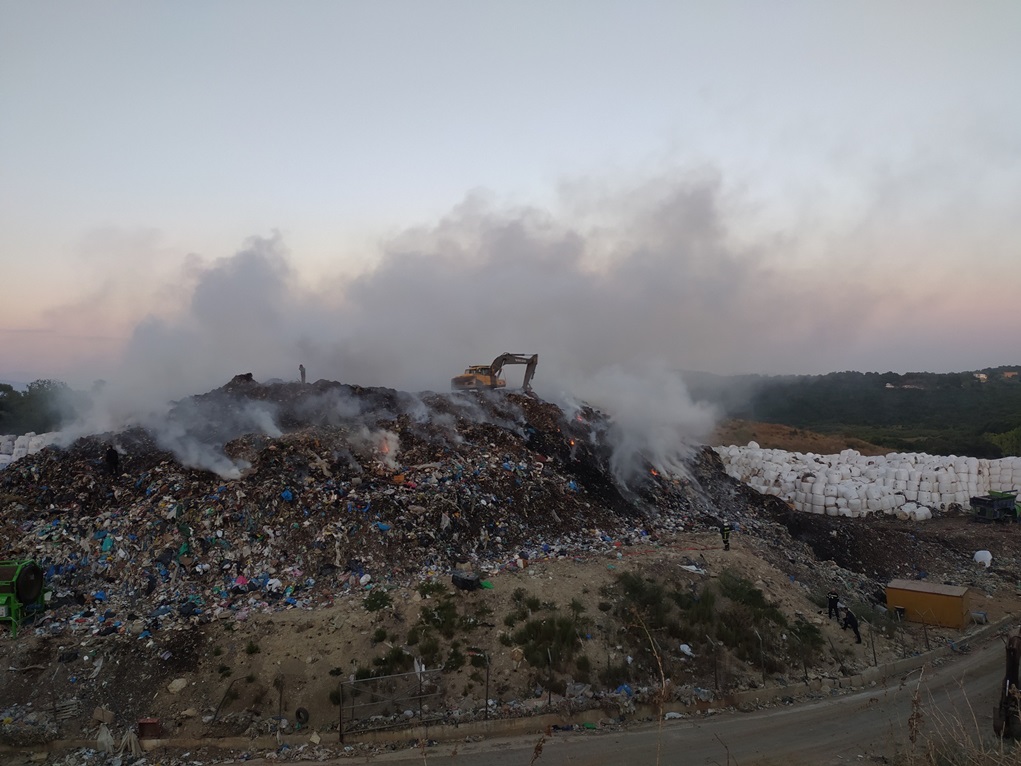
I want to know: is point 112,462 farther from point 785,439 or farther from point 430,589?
point 785,439

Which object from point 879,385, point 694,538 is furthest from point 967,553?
point 879,385

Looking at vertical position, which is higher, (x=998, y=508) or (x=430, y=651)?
(x=430, y=651)

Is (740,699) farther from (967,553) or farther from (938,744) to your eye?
(967,553)

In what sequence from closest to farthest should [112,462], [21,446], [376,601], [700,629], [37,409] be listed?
[376,601], [700,629], [112,462], [21,446], [37,409]

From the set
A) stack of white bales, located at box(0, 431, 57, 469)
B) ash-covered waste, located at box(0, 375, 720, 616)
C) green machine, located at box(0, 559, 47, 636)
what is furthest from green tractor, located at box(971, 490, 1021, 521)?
stack of white bales, located at box(0, 431, 57, 469)

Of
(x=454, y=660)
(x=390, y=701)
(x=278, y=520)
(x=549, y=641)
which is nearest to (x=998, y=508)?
(x=549, y=641)

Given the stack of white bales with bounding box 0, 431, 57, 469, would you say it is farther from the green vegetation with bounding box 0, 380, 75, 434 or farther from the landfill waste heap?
the landfill waste heap
